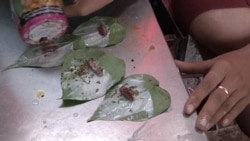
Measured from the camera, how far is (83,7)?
2.08ft

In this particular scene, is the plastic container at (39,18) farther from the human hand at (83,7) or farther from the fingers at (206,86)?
the fingers at (206,86)

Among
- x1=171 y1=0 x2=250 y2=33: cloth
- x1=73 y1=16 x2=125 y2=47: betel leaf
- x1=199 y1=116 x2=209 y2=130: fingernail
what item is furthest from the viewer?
x1=171 y1=0 x2=250 y2=33: cloth

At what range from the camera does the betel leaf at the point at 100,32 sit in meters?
0.62

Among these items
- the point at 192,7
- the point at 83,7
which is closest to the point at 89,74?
the point at 83,7

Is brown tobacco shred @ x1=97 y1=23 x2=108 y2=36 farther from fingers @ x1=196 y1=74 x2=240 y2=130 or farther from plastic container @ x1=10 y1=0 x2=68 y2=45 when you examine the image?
fingers @ x1=196 y1=74 x2=240 y2=130

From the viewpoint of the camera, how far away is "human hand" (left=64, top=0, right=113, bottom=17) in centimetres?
63

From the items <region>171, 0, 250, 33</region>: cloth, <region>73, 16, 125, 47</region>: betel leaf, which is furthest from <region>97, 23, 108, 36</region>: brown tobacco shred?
<region>171, 0, 250, 33</region>: cloth

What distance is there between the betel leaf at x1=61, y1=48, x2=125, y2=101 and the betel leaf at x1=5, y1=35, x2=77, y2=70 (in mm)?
15

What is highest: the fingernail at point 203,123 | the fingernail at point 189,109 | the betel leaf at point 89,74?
the betel leaf at point 89,74

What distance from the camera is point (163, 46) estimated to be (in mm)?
614

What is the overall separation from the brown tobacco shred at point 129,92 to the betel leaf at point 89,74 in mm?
19

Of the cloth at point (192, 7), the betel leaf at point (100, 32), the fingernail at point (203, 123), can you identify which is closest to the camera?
the fingernail at point (203, 123)

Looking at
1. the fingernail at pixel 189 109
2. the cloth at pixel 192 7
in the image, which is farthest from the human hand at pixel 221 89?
the cloth at pixel 192 7

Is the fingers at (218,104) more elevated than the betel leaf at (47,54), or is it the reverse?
the betel leaf at (47,54)
